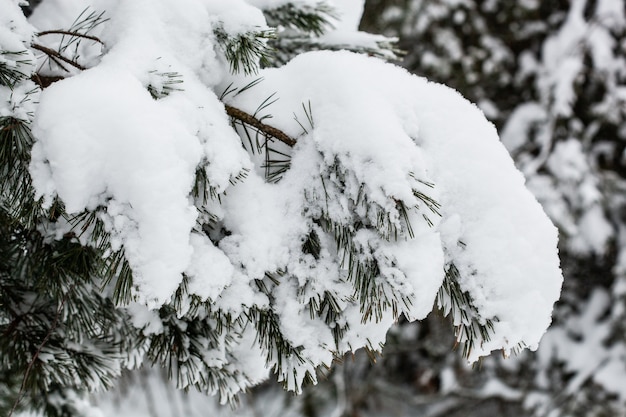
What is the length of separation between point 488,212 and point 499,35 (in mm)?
5118

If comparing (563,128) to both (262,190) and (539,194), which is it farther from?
(262,190)

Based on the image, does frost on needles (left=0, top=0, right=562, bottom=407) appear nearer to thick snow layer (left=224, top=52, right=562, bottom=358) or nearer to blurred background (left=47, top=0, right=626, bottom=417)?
thick snow layer (left=224, top=52, right=562, bottom=358)

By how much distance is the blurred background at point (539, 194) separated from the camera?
14.9 ft

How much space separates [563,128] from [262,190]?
4.63 m

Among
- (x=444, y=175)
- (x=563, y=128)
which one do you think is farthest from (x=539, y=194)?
(x=444, y=175)

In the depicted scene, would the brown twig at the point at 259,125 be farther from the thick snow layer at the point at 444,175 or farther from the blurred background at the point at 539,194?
the blurred background at the point at 539,194

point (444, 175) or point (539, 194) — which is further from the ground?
point (444, 175)

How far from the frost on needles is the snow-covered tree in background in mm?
3742

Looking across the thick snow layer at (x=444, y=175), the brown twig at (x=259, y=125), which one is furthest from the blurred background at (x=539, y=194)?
the brown twig at (x=259, y=125)

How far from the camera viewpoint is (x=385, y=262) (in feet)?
A: 3.23

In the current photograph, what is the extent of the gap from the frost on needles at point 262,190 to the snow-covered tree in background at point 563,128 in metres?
3.74

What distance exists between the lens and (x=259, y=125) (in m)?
1.13

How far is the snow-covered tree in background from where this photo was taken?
4.52 m

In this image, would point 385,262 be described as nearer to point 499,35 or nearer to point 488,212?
point 488,212
